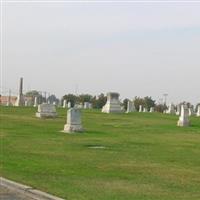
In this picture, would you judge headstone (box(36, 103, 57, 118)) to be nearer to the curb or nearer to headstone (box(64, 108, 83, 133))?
headstone (box(64, 108, 83, 133))

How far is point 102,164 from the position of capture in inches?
594

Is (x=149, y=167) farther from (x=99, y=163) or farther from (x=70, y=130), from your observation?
(x=70, y=130)

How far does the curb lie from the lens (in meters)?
10.4

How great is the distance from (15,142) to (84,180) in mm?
8813

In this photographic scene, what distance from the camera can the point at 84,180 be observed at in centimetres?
1230

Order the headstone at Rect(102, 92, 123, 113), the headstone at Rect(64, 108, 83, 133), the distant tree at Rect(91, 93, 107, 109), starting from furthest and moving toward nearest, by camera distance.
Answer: the distant tree at Rect(91, 93, 107, 109) → the headstone at Rect(102, 92, 123, 113) → the headstone at Rect(64, 108, 83, 133)

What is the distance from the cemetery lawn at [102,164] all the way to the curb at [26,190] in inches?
8.8

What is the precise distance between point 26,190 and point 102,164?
14.1 ft

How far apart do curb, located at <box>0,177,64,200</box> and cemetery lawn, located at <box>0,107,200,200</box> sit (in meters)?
0.22

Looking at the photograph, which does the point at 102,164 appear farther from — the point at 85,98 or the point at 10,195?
the point at 85,98

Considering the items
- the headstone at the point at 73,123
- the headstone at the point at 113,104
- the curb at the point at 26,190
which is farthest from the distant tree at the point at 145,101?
the curb at the point at 26,190

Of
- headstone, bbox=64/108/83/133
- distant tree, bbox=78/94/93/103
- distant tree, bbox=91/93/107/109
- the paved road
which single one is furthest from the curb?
distant tree, bbox=78/94/93/103

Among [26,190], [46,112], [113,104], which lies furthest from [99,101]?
[26,190]

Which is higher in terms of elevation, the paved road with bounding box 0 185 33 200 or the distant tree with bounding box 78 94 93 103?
the distant tree with bounding box 78 94 93 103
